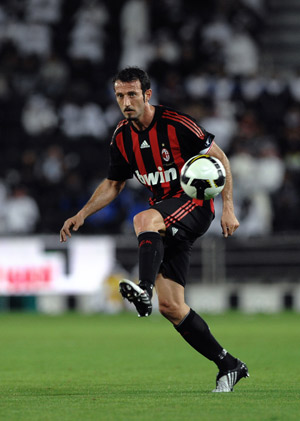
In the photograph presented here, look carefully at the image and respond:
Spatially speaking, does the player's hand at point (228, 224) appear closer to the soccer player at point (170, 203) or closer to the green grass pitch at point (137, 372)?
the soccer player at point (170, 203)

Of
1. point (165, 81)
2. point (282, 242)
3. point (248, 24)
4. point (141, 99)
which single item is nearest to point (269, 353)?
point (141, 99)

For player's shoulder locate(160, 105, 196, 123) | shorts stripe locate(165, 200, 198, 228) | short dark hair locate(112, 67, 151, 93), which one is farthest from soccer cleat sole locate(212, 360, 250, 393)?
short dark hair locate(112, 67, 151, 93)

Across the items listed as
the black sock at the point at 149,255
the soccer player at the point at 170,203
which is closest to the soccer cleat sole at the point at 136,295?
the black sock at the point at 149,255

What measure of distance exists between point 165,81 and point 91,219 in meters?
3.86

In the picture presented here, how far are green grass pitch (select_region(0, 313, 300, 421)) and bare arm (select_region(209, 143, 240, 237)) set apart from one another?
40.7 inches

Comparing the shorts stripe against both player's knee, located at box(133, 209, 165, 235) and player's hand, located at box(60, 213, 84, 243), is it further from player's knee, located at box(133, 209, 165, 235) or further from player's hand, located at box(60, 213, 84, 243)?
player's hand, located at box(60, 213, 84, 243)

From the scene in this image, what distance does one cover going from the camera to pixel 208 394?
6.29 m

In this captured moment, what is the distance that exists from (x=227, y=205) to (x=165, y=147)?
586mm

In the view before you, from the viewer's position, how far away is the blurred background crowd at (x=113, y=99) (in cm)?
1756

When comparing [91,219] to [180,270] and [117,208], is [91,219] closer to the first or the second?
[117,208]

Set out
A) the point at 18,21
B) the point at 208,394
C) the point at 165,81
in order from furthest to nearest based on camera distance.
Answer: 1. the point at 18,21
2. the point at 165,81
3. the point at 208,394

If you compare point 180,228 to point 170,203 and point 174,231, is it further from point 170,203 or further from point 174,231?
point 170,203

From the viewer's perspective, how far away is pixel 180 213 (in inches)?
255

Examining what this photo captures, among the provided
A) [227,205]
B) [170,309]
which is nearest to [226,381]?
[170,309]
